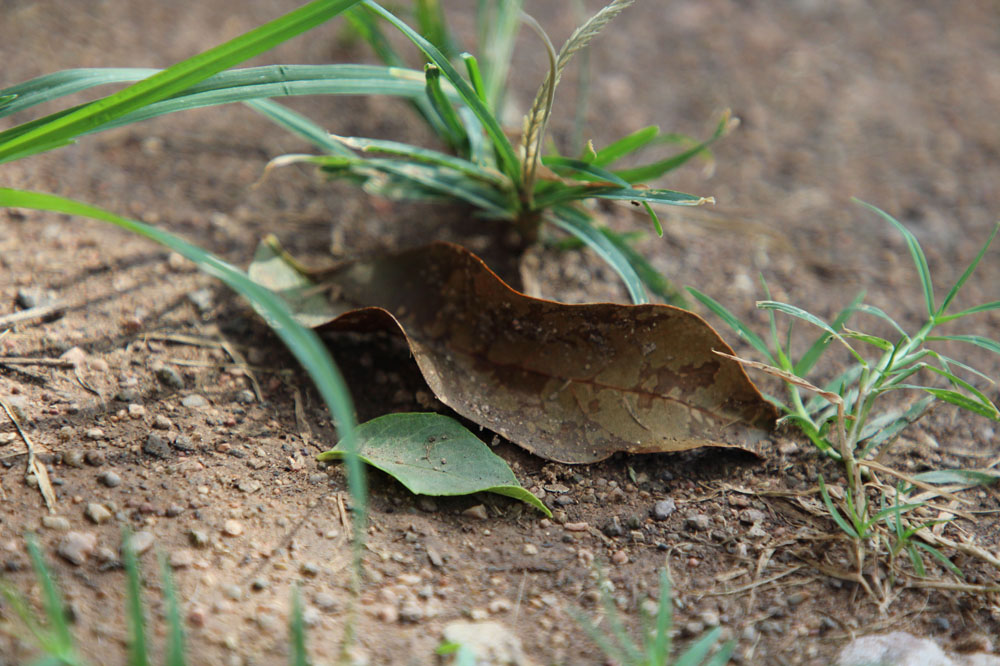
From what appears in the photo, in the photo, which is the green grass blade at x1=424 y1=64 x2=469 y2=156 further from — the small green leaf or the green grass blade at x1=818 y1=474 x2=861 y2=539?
the green grass blade at x1=818 y1=474 x2=861 y2=539

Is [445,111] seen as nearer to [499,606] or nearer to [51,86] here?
[51,86]

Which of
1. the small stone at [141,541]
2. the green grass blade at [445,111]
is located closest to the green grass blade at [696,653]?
the small stone at [141,541]

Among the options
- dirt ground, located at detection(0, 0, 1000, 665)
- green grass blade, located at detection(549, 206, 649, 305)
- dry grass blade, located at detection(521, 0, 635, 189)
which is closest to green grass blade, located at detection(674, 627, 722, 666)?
dirt ground, located at detection(0, 0, 1000, 665)

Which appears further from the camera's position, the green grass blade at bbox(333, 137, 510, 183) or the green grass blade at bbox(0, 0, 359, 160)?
the green grass blade at bbox(333, 137, 510, 183)

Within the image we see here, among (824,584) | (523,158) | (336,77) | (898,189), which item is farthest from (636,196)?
(898,189)

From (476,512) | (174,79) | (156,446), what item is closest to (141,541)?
(156,446)

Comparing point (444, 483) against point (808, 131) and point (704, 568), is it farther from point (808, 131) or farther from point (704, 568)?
point (808, 131)
